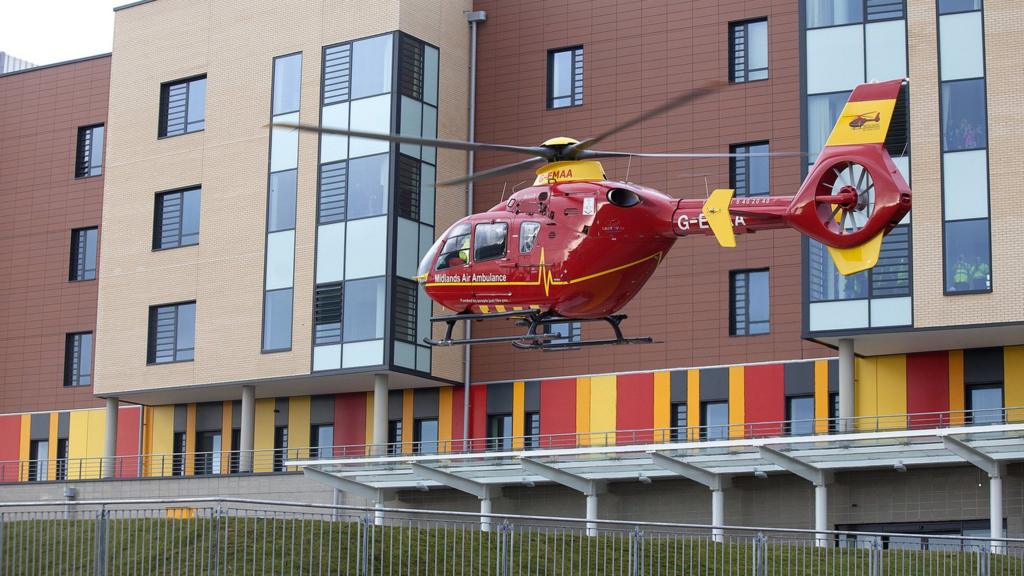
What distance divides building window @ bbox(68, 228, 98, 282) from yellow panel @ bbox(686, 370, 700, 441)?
2156 centimetres

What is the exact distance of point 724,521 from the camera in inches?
1599

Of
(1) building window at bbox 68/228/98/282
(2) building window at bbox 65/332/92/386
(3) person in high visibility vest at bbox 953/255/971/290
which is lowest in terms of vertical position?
(2) building window at bbox 65/332/92/386

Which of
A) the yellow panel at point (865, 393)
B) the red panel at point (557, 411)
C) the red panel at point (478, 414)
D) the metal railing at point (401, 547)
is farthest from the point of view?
the red panel at point (478, 414)

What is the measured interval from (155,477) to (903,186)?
29.0 meters

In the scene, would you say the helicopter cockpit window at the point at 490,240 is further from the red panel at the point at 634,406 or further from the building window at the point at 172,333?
the building window at the point at 172,333

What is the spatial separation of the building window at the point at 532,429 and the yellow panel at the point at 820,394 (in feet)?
26.7

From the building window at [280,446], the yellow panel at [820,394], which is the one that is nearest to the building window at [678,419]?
the yellow panel at [820,394]

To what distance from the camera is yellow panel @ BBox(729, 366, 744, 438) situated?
139ft

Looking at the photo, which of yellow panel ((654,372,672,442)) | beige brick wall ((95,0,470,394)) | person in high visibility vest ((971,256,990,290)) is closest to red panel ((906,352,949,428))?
person in high visibility vest ((971,256,990,290))

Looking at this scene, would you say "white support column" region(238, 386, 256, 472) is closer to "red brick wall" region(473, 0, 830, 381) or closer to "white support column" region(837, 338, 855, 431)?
"red brick wall" region(473, 0, 830, 381)

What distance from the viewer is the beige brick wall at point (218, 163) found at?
153 feet

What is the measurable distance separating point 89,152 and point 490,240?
29.8 m

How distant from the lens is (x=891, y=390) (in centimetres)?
4022

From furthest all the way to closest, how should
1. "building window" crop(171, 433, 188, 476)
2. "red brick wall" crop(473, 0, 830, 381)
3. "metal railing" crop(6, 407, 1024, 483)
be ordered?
"building window" crop(171, 433, 188, 476) < "red brick wall" crop(473, 0, 830, 381) < "metal railing" crop(6, 407, 1024, 483)
